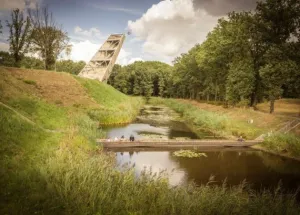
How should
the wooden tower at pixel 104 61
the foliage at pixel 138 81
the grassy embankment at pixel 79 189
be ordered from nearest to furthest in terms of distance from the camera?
Result: the grassy embankment at pixel 79 189, the wooden tower at pixel 104 61, the foliage at pixel 138 81

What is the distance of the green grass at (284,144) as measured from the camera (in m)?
21.3

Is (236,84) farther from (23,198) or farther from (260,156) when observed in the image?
(23,198)

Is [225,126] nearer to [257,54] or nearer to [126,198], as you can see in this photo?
[257,54]

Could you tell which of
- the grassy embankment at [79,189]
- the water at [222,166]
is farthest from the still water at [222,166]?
the grassy embankment at [79,189]

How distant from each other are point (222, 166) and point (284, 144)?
803 centimetres

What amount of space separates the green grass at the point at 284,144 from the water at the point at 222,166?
3.72 feet

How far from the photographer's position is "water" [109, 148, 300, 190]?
1570 cm

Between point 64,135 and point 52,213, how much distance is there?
9.91 meters

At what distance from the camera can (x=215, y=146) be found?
2338 cm

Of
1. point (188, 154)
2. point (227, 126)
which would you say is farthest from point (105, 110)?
point (188, 154)

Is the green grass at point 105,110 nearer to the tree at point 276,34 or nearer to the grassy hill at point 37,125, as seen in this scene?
the grassy hill at point 37,125

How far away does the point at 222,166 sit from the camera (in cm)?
1841

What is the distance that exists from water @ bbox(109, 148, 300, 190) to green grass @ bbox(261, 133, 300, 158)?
3.72ft

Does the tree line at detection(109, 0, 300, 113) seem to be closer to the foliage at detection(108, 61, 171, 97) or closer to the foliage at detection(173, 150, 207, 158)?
the foliage at detection(173, 150, 207, 158)
